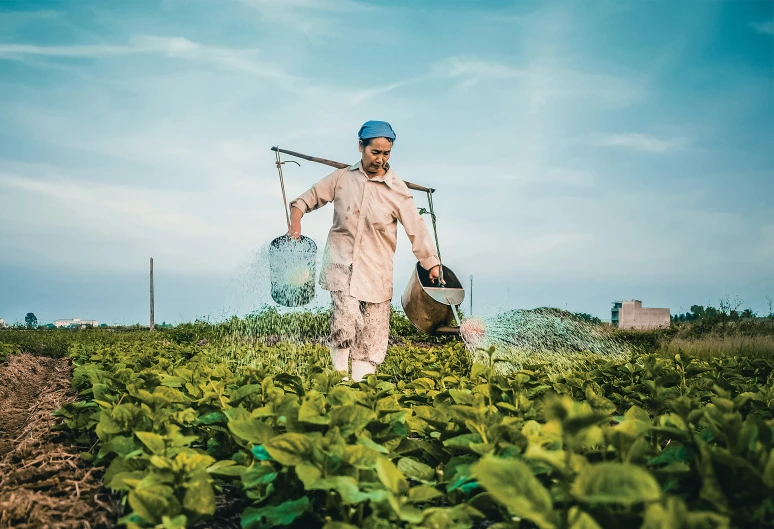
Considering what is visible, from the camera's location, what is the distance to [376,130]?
527 cm

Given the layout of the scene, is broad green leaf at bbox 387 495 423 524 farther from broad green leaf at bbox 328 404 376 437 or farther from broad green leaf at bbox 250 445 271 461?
broad green leaf at bbox 250 445 271 461

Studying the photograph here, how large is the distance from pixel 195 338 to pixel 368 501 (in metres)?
13.5

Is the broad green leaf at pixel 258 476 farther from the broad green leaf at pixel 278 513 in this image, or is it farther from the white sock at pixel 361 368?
the white sock at pixel 361 368

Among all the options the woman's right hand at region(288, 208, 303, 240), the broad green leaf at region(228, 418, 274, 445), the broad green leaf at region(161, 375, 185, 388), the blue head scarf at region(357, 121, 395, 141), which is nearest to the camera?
the broad green leaf at region(228, 418, 274, 445)

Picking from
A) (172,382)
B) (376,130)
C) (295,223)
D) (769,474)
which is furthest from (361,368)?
(769,474)

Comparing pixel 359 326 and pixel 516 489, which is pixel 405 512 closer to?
pixel 516 489

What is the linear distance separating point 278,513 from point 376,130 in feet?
13.3

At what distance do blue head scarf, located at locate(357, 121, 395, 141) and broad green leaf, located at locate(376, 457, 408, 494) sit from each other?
4082 millimetres

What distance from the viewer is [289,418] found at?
184 centimetres

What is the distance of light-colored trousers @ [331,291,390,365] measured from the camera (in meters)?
5.32

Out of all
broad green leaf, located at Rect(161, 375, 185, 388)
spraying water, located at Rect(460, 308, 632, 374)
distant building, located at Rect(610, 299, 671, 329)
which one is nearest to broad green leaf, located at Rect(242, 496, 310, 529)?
broad green leaf, located at Rect(161, 375, 185, 388)

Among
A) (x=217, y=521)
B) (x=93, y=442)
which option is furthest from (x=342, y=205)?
(x=217, y=521)

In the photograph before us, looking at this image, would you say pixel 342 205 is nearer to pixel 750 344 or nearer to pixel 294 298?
pixel 294 298

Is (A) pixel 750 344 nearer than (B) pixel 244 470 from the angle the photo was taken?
No
